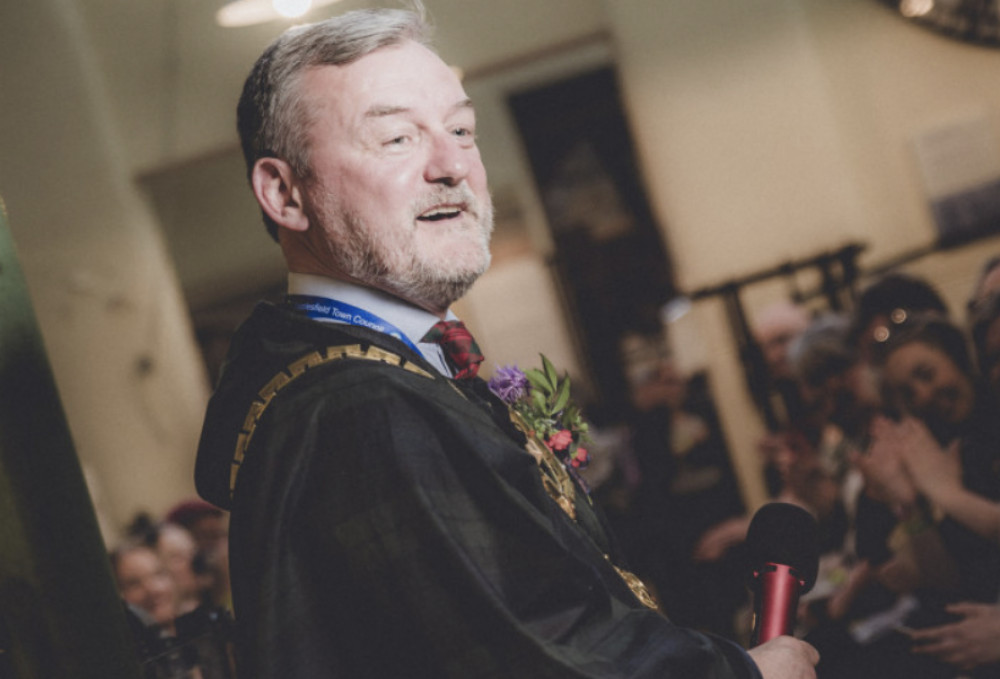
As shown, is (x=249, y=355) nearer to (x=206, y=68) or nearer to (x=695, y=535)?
(x=695, y=535)

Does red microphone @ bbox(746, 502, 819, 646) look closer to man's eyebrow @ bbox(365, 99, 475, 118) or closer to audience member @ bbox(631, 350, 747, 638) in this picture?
man's eyebrow @ bbox(365, 99, 475, 118)

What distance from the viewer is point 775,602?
121 centimetres

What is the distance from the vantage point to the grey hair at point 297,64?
4.07ft

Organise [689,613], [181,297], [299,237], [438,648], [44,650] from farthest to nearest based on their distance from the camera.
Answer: [181,297] < [689,613] < [299,237] < [44,650] < [438,648]

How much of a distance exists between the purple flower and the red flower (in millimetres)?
73

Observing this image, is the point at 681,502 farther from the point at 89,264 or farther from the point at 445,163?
the point at 445,163

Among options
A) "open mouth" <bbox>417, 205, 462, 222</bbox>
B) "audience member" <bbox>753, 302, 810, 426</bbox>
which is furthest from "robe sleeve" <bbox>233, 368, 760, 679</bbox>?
"audience member" <bbox>753, 302, 810, 426</bbox>

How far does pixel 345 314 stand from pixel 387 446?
0.31 m

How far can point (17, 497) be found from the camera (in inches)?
43.1

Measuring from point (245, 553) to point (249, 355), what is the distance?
0.25 m

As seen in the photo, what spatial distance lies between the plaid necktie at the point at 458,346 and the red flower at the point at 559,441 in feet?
0.55

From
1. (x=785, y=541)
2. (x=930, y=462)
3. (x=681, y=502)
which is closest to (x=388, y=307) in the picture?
(x=785, y=541)

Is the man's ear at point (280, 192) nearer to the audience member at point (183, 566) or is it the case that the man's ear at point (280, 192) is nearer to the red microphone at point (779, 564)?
the red microphone at point (779, 564)

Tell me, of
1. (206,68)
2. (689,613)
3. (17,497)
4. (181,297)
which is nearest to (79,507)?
(17,497)
